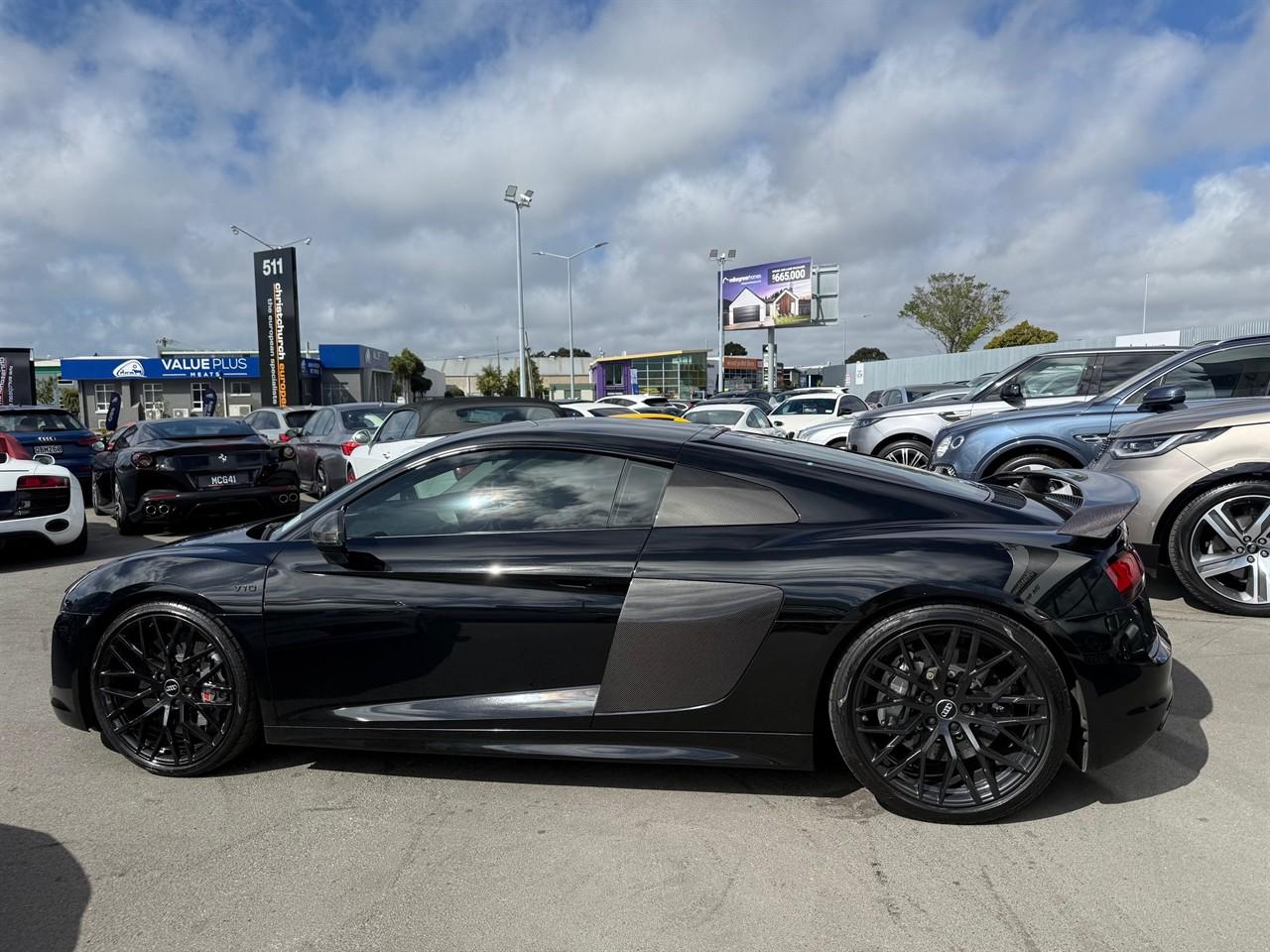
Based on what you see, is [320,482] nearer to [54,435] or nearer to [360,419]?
[360,419]

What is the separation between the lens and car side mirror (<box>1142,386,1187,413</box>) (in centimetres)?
652

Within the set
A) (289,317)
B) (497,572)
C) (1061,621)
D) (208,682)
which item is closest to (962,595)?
(1061,621)

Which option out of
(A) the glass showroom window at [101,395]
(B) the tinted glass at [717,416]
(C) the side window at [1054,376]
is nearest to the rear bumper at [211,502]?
(B) the tinted glass at [717,416]

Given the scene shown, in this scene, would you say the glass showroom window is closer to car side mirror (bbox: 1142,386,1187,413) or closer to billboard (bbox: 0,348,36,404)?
billboard (bbox: 0,348,36,404)

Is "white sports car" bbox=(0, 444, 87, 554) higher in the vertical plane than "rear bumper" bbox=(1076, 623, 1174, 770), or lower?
higher

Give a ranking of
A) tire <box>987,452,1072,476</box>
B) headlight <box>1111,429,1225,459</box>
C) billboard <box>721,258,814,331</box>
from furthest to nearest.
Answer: billboard <box>721,258,814,331</box> < tire <box>987,452,1072,476</box> < headlight <box>1111,429,1225,459</box>

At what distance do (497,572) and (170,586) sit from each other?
53.2 inches

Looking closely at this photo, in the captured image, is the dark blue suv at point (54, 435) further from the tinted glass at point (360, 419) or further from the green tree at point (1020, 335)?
the green tree at point (1020, 335)

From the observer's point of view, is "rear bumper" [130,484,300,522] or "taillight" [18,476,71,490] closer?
"taillight" [18,476,71,490]

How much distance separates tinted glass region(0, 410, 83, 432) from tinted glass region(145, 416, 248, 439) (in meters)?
3.64

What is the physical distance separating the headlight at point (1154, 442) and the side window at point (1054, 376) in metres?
3.64

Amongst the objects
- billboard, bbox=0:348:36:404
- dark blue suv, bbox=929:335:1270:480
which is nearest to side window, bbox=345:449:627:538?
dark blue suv, bbox=929:335:1270:480

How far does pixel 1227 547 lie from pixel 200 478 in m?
9.34

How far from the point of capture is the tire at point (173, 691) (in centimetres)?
339
